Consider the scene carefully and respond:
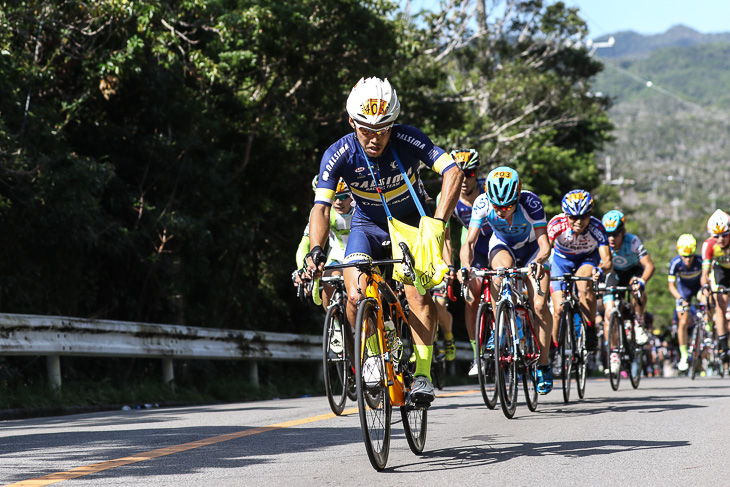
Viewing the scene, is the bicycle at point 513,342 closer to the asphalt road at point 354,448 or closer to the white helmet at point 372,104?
the asphalt road at point 354,448

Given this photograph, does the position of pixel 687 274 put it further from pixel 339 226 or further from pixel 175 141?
pixel 339 226

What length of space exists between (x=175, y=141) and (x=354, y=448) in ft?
33.3

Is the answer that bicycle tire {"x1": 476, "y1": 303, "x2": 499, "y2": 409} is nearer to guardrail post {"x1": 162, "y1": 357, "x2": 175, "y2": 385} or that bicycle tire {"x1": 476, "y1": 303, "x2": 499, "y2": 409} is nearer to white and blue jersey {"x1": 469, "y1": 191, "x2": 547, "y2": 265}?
white and blue jersey {"x1": 469, "y1": 191, "x2": 547, "y2": 265}

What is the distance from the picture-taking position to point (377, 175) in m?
6.75

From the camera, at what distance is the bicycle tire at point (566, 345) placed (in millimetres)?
11031

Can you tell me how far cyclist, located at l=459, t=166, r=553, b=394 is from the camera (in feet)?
31.9

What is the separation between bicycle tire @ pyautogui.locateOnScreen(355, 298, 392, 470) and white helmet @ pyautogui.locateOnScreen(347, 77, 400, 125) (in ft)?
3.66

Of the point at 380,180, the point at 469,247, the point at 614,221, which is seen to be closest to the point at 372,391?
the point at 380,180

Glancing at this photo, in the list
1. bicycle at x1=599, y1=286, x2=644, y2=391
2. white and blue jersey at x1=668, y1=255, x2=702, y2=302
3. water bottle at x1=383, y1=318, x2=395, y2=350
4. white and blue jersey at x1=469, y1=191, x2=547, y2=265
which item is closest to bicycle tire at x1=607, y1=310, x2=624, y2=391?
bicycle at x1=599, y1=286, x2=644, y2=391

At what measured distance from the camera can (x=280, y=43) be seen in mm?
18094

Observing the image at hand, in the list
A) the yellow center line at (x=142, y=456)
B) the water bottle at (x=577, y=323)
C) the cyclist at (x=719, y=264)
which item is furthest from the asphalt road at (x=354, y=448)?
the cyclist at (x=719, y=264)

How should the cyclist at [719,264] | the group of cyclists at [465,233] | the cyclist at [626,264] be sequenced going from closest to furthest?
1. the group of cyclists at [465,233]
2. the cyclist at [626,264]
3. the cyclist at [719,264]

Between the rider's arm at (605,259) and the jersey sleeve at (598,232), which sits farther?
the jersey sleeve at (598,232)

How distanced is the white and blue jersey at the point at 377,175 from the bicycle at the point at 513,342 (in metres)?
2.26
